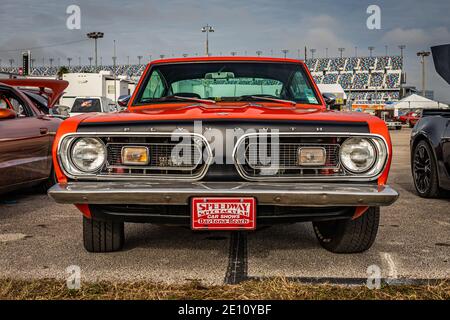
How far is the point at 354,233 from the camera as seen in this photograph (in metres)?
3.76

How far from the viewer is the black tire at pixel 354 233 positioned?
12.2 feet

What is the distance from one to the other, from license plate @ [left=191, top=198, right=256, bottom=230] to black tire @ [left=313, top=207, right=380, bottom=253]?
33.7 inches

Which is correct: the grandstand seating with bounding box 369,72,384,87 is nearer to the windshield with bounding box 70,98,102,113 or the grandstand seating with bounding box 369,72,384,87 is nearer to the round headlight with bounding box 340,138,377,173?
the windshield with bounding box 70,98,102,113

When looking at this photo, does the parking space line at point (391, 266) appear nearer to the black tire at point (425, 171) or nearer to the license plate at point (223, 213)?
the license plate at point (223, 213)

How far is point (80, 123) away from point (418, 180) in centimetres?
453

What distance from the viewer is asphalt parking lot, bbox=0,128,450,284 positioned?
3.41 metres

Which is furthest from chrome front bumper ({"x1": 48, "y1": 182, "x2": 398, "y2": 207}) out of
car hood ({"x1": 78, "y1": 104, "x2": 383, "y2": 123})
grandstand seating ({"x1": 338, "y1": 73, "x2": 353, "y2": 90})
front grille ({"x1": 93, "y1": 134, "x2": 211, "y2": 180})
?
grandstand seating ({"x1": 338, "y1": 73, "x2": 353, "y2": 90})

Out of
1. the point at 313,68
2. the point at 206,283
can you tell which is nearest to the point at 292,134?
the point at 206,283

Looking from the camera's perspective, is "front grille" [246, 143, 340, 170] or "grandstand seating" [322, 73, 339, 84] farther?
"grandstand seating" [322, 73, 339, 84]

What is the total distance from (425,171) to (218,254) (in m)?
3.52

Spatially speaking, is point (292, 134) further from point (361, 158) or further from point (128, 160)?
point (128, 160)

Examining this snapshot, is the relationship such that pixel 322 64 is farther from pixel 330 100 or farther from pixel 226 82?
pixel 226 82

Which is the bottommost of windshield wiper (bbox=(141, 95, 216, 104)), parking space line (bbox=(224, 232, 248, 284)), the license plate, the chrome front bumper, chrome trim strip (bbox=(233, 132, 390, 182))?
parking space line (bbox=(224, 232, 248, 284))

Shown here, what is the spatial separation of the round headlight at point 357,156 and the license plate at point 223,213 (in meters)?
0.68
